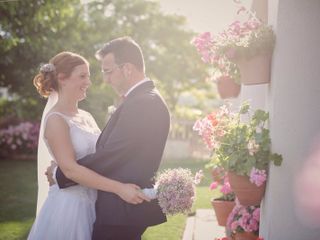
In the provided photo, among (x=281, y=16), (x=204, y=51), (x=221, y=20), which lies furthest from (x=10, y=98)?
(x=281, y=16)

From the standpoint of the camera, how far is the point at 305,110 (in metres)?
3.77

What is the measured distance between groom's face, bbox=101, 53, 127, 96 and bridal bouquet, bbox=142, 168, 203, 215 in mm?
662

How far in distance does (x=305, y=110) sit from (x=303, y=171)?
0.42m

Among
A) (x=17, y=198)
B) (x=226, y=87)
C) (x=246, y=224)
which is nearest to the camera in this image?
(x=246, y=224)

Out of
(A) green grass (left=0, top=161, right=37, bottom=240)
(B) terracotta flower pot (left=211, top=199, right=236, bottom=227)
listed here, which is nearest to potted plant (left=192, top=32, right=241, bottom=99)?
(B) terracotta flower pot (left=211, top=199, right=236, bottom=227)

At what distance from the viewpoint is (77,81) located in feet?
14.0

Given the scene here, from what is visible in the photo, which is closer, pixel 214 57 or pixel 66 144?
pixel 66 144

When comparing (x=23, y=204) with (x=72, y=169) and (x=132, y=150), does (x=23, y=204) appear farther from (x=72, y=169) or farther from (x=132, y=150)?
(x=132, y=150)

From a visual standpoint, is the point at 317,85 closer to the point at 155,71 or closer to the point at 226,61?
the point at 226,61

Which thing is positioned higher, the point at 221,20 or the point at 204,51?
the point at 221,20

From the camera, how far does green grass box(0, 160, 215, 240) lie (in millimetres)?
7586

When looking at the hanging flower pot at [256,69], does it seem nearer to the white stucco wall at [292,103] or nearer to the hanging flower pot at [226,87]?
the white stucco wall at [292,103]

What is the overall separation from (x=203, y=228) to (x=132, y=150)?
4.60 metres

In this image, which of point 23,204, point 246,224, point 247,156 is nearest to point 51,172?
point 247,156
